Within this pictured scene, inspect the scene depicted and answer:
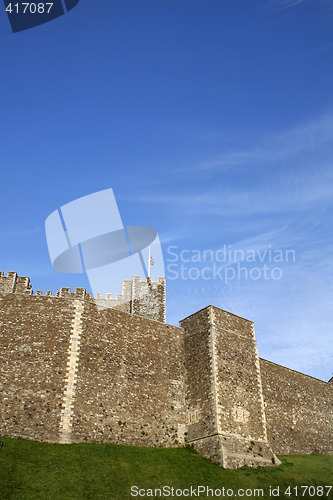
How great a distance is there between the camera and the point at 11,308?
2970 centimetres

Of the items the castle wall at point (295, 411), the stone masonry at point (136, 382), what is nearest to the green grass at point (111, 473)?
the stone masonry at point (136, 382)

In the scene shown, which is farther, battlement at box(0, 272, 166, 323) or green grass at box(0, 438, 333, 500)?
battlement at box(0, 272, 166, 323)

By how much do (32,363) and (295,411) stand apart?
73.8ft

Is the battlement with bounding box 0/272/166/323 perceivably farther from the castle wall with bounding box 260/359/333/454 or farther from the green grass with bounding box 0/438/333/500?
the green grass with bounding box 0/438/333/500

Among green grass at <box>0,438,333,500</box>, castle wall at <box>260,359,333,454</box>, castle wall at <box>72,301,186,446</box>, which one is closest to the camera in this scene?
green grass at <box>0,438,333,500</box>

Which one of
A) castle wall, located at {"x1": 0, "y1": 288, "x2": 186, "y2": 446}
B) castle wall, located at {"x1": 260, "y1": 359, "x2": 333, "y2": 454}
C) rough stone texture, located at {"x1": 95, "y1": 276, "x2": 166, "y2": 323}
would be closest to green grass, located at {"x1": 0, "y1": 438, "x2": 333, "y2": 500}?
castle wall, located at {"x1": 0, "y1": 288, "x2": 186, "y2": 446}

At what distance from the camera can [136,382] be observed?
31.2 meters

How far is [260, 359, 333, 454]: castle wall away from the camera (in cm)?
3631

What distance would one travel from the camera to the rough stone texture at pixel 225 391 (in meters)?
29.7

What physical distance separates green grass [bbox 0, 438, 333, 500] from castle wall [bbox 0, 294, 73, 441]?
1.23m

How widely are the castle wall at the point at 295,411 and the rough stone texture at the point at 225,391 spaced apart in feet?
12.3

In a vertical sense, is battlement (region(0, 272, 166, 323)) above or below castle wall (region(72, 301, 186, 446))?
above

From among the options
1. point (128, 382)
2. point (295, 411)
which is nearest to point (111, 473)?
point (128, 382)

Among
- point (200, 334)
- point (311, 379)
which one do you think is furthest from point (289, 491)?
point (311, 379)
